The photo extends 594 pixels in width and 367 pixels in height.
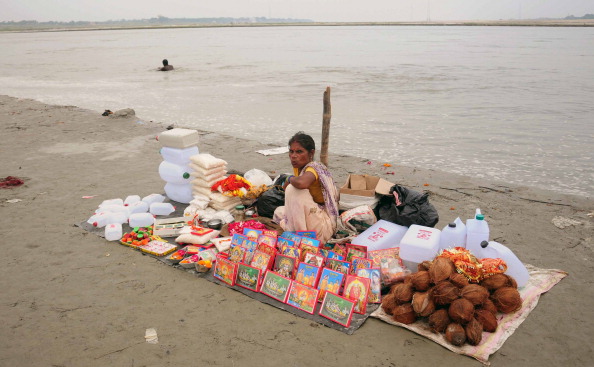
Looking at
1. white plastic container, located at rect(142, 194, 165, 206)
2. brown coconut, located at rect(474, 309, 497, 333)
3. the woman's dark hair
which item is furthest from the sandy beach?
the woman's dark hair

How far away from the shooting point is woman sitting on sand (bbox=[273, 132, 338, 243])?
470 centimetres

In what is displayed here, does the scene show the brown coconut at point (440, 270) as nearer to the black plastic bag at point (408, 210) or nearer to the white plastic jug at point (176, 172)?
the black plastic bag at point (408, 210)

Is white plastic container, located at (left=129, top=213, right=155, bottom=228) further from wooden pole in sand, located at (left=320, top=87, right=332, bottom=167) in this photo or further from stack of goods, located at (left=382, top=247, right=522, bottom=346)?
stack of goods, located at (left=382, top=247, right=522, bottom=346)

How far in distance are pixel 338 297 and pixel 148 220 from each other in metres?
2.90

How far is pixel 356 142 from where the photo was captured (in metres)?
11.5

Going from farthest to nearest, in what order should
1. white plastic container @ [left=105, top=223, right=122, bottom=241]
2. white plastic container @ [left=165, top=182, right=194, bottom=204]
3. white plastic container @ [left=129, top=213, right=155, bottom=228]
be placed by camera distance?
1. white plastic container @ [left=165, top=182, right=194, bottom=204]
2. white plastic container @ [left=129, top=213, right=155, bottom=228]
3. white plastic container @ [left=105, top=223, right=122, bottom=241]

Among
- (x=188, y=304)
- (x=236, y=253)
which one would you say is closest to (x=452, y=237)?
(x=236, y=253)

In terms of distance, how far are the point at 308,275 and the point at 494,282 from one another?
158cm

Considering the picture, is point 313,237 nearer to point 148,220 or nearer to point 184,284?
point 184,284

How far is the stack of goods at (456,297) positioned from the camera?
3.42m

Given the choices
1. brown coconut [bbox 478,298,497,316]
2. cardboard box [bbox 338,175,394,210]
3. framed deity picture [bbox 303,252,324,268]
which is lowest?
brown coconut [bbox 478,298,497,316]

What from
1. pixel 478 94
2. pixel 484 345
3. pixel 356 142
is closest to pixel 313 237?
pixel 484 345

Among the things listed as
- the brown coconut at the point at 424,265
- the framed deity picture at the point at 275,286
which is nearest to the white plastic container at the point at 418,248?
the brown coconut at the point at 424,265

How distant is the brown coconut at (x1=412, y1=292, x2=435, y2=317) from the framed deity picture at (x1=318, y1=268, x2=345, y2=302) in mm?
670
